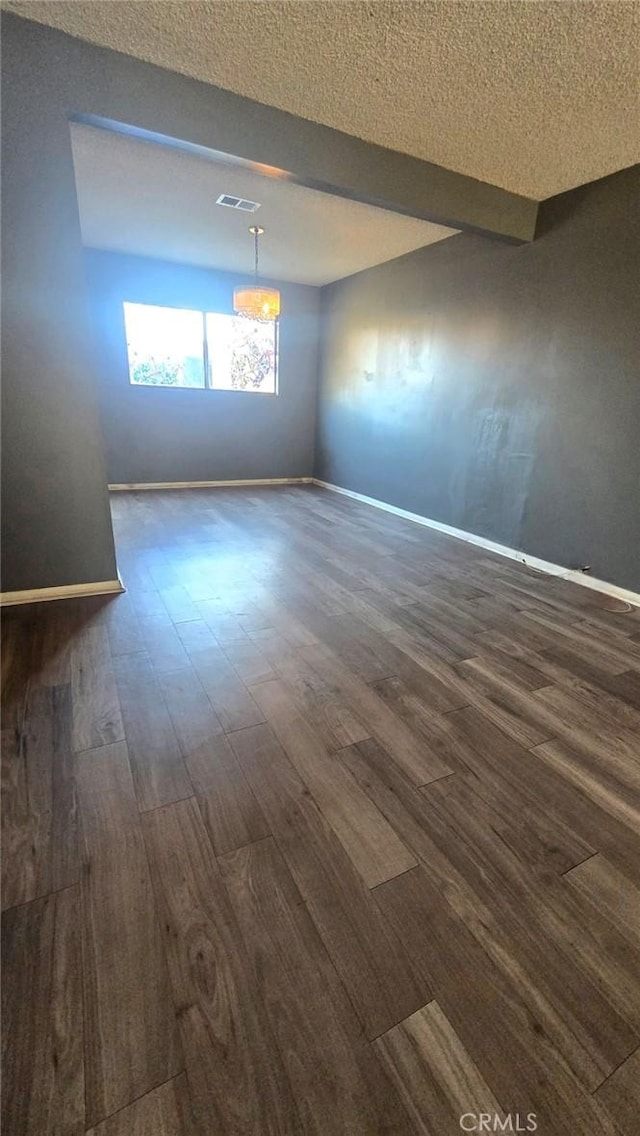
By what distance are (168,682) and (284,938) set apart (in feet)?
3.79

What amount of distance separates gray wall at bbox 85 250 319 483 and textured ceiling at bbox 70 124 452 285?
31cm

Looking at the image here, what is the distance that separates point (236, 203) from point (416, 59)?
6.20 feet

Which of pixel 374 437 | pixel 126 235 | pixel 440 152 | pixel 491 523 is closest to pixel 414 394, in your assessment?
pixel 374 437

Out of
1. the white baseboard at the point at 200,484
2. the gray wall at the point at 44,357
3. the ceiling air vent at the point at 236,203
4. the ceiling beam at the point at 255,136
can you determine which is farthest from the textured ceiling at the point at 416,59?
the white baseboard at the point at 200,484

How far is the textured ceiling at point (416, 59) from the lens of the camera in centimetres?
181

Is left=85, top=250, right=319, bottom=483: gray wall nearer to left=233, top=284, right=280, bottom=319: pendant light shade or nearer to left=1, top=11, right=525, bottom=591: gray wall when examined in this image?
left=233, top=284, right=280, bottom=319: pendant light shade

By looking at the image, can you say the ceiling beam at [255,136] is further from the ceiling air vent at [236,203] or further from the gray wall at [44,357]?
the ceiling air vent at [236,203]

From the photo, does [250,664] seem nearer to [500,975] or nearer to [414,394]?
[500,975]

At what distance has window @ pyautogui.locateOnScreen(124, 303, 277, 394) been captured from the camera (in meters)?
5.50

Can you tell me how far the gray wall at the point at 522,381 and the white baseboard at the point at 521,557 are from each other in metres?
0.07

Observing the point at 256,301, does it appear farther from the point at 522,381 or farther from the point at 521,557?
the point at 521,557

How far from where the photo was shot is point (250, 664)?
2.13 metres

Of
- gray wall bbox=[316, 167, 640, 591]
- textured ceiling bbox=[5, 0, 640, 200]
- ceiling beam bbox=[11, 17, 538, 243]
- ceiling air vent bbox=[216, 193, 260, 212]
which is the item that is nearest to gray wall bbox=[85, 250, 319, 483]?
gray wall bbox=[316, 167, 640, 591]

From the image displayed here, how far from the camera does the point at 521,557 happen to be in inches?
151
